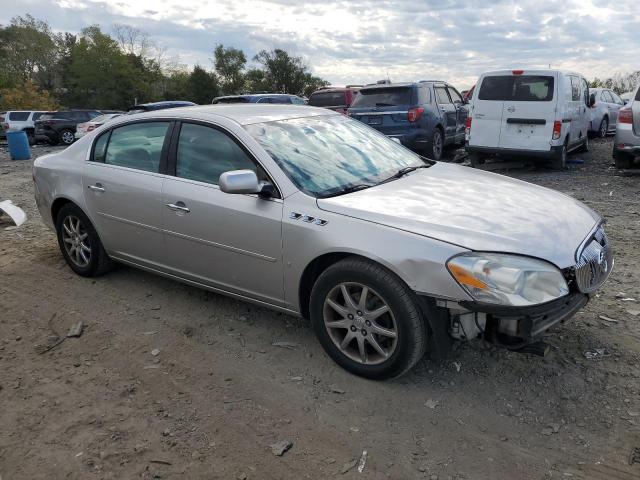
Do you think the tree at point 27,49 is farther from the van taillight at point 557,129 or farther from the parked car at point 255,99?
the van taillight at point 557,129

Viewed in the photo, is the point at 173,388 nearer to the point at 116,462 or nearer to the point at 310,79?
the point at 116,462

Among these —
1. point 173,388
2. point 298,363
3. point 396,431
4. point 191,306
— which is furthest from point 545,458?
point 191,306

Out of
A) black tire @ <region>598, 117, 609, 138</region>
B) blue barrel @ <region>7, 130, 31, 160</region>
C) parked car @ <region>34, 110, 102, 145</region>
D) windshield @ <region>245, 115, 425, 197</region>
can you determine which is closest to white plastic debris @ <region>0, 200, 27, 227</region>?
windshield @ <region>245, 115, 425, 197</region>

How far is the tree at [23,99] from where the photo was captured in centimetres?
4303

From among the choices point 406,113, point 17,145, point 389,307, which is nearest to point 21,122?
point 17,145

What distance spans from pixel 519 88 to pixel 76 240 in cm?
820

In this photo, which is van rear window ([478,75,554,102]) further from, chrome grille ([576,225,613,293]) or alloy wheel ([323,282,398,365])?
alloy wheel ([323,282,398,365])

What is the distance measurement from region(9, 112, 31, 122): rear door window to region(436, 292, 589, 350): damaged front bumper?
2797 cm

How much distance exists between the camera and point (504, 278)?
266 cm

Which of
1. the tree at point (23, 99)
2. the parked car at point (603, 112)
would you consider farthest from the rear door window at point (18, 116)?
the parked car at point (603, 112)

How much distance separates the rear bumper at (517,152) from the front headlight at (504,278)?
785cm

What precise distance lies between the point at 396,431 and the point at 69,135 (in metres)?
23.5

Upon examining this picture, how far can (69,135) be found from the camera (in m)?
22.7

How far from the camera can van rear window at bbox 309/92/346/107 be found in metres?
14.4
